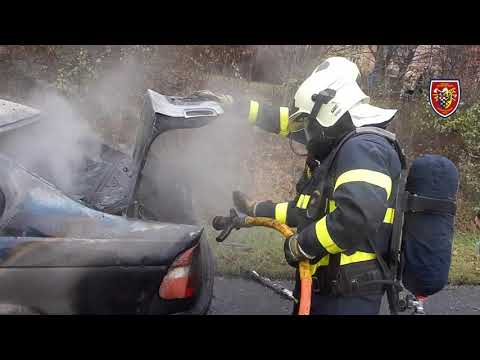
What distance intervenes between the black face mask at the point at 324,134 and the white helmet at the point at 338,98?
0.03 m

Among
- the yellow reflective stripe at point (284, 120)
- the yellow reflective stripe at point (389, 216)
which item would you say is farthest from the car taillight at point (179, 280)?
the yellow reflective stripe at point (284, 120)

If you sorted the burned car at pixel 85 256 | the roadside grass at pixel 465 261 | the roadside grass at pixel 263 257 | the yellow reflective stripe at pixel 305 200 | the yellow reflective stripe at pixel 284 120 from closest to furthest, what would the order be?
the burned car at pixel 85 256
the yellow reflective stripe at pixel 305 200
the yellow reflective stripe at pixel 284 120
the roadside grass at pixel 263 257
the roadside grass at pixel 465 261

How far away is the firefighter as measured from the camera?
2.13 m

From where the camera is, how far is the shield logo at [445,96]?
7.42 metres

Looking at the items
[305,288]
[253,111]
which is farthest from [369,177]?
[253,111]

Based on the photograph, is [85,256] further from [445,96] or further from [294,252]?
[445,96]

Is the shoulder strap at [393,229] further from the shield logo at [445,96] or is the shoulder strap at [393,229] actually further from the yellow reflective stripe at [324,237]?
the shield logo at [445,96]

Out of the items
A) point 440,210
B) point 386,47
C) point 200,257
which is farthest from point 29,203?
point 386,47

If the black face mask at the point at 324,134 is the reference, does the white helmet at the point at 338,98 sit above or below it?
above

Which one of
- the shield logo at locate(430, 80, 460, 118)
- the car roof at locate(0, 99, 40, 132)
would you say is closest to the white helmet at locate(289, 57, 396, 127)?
the car roof at locate(0, 99, 40, 132)

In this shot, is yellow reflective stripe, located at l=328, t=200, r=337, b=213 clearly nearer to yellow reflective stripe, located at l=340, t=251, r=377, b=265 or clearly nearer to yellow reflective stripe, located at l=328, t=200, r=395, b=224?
yellow reflective stripe, located at l=328, t=200, r=395, b=224

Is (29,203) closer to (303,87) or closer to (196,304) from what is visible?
(196,304)

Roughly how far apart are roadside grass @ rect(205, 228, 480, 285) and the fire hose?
1716 mm

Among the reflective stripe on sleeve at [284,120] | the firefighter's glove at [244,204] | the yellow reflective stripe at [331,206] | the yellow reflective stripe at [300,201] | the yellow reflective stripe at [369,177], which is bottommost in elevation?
the firefighter's glove at [244,204]
